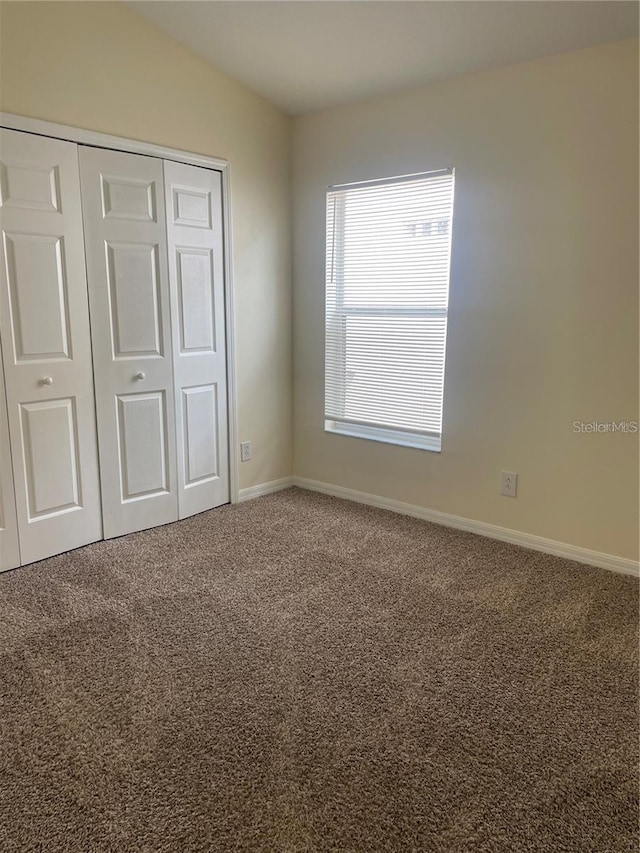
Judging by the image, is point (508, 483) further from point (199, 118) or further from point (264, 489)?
point (199, 118)

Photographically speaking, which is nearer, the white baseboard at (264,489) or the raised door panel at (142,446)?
the raised door panel at (142,446)

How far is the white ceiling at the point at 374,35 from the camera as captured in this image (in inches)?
95.8

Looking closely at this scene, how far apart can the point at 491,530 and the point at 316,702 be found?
1.65 metres

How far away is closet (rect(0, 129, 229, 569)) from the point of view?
2.67 meters

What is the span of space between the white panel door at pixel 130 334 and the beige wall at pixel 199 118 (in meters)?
0.25

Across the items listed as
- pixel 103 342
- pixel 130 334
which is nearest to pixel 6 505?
pixel 103 342

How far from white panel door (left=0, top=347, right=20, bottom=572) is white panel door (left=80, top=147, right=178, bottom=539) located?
447 millimetres

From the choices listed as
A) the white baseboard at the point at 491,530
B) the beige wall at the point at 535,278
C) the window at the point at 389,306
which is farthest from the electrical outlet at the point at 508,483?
the window at the point at 389,306

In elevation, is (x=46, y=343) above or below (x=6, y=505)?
above

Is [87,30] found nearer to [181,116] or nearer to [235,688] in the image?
[181,116]

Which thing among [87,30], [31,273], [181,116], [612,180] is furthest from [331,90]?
[31,273]

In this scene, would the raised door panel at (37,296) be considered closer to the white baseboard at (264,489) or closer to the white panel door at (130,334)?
the white panel door at (130,334)

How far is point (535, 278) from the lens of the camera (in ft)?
9.47

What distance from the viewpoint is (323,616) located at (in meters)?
2.43
